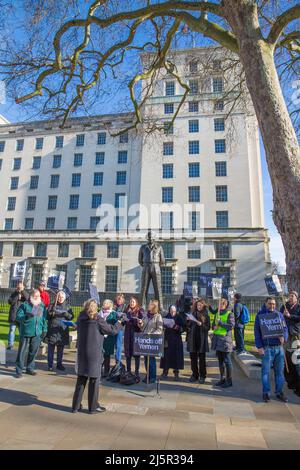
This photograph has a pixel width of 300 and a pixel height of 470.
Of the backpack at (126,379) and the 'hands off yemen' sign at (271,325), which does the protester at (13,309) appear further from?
the 'hands off yemen' sign at (271,325)

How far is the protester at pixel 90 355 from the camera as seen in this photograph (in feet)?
17.1

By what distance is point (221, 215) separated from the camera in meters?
38.8

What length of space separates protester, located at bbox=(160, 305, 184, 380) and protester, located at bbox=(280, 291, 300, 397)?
2563 millimetres

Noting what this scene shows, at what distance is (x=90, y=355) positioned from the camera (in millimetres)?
5297

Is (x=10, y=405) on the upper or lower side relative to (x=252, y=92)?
lower

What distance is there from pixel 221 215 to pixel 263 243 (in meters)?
6.37

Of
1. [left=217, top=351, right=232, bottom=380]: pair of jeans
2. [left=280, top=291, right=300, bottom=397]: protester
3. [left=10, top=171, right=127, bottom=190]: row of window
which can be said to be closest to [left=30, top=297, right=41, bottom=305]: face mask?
[left=217, top=351, right=232, bottom=380]: pair of jeans

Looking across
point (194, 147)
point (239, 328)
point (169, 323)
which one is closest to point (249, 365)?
point (239, 328)

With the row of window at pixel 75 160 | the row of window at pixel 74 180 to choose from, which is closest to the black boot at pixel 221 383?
the row of window at pixel 74 180

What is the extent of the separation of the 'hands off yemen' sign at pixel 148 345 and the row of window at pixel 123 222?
31.6 metres

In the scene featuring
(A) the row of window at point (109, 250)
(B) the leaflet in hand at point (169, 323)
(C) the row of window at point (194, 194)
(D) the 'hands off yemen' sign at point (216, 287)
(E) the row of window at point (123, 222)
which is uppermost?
(C) the row of window at point (194, 194)

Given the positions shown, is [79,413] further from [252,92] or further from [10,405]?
[252,92]

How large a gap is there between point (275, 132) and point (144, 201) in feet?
108
